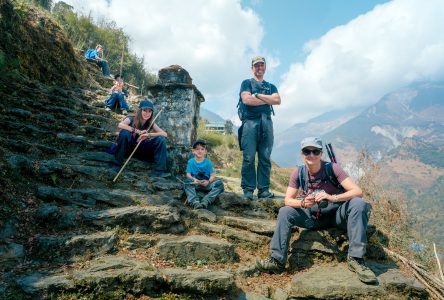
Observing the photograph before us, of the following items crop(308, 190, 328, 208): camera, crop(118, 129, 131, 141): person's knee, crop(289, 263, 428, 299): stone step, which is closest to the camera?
crop(289, 263, 428, 299): stone step

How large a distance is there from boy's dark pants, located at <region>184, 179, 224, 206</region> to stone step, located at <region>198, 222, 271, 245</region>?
0.61m

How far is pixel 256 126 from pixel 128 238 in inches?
115

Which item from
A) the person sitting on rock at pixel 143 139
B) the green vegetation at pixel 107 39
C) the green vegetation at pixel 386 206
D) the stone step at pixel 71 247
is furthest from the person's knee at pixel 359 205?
the green vegetation at pixel 107 39

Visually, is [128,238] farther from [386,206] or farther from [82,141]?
[386,206]

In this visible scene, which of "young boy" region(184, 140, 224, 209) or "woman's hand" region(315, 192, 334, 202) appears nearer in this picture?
"woman's hand" region(315, 192, 334, 202)

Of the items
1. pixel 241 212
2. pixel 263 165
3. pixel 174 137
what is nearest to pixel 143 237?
pixel 241 212

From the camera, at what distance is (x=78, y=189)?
15.9 feet

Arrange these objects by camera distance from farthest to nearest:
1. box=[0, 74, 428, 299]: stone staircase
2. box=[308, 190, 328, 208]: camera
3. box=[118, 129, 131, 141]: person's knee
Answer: box=[118, 129, 131, 141]: person's knee < box=[308, 190, 328, 208]: camera < box=[0, 74, 428, 299]: stone staircase

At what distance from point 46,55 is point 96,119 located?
3260 millimetres

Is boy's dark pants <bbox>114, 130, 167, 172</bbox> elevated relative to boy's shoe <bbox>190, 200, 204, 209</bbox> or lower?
elevated

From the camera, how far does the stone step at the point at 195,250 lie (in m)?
3.96

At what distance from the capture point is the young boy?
208 inches

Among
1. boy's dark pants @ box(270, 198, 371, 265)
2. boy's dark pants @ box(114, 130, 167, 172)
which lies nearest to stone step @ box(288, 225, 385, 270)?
boy's dark pants @ box(270, 198, 371, 265)

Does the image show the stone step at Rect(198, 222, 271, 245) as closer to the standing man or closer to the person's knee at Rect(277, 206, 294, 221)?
the person's knee at Rect(277, 206, 294, 221)
